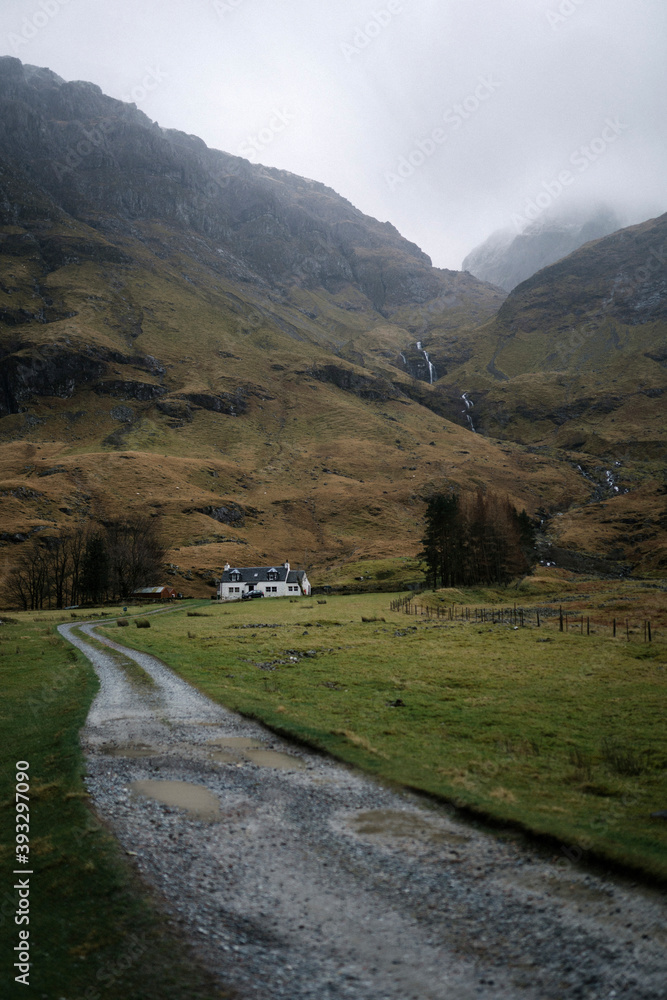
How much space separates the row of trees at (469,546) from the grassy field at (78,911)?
82.6m

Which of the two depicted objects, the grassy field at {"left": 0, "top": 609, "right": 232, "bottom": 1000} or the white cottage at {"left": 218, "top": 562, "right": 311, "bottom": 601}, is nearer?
the grassy field at {"left": 0, "top": 609, "right": 232, "bottom": 1000}

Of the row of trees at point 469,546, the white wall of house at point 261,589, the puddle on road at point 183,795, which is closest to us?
the puddle on road at point 183,795

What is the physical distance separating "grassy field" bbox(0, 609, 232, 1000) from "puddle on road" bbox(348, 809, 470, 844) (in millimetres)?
4478

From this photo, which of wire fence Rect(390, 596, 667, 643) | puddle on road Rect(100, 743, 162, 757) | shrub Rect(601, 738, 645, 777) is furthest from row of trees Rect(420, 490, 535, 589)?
puddle on road Rect(100, 743, 162, 757)

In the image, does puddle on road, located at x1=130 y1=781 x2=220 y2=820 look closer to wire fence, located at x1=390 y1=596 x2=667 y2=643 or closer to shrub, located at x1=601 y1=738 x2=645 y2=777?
shrub, located at x1=601 y1=738 x2=645 y2=777

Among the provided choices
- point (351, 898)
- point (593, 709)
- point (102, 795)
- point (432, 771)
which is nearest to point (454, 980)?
point (351, 898)

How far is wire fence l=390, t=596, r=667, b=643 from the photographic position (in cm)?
4016

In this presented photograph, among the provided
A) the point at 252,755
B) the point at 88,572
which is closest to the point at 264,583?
the point at 88,572

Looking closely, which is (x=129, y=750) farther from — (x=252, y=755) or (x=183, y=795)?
(x=183, y=795)

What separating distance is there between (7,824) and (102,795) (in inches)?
72.4

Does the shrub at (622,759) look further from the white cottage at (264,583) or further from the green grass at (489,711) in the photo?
the white cottage at (264,583)

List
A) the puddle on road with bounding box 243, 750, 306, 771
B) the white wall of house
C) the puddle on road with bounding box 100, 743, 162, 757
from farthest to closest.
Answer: the white wall of house
the puddle on road with bounding box 100, 743, 162, 757
the puddle on road with bounding box 243, 750, 306, 771

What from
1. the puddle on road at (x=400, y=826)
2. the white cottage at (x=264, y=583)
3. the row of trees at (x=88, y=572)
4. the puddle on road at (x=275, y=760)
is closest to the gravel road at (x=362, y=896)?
the puddle on road at (x=400, y=826)

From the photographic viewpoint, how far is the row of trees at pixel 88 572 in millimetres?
100812
